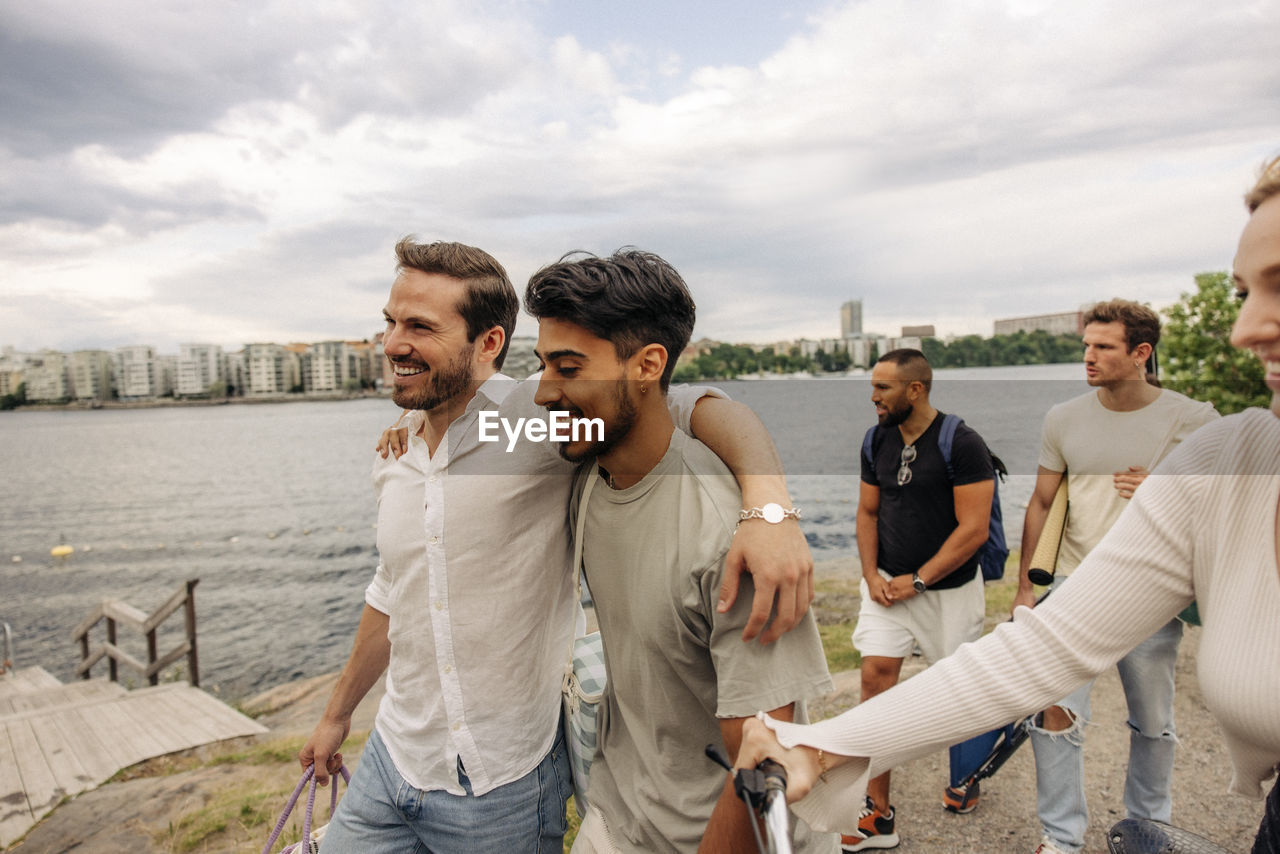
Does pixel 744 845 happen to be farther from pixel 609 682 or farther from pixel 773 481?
pixel 773 481

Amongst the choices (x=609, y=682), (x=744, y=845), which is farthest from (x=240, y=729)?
(x=744, y=845)

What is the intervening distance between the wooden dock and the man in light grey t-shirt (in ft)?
23.9

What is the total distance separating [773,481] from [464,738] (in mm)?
1348

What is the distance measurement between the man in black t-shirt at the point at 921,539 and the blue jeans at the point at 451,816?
2.73 m

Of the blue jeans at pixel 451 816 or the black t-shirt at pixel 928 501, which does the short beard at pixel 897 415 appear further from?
the blue jeans at pixel 451 816

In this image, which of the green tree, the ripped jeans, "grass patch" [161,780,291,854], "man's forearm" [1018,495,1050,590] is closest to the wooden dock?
"grass patch" [161,780,291,854]

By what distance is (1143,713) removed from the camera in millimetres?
4266

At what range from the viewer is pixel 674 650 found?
203 cm

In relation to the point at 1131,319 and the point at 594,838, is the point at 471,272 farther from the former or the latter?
the point at 1131,319

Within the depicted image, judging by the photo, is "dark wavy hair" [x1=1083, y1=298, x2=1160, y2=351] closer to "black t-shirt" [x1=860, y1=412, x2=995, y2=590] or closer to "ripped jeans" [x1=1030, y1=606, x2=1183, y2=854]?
"black t-shirt" [x1=860, y1=412, x2=995, y2=590]

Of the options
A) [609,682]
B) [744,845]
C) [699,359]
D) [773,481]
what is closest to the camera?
[744,845]

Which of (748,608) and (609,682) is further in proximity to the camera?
(609,682)

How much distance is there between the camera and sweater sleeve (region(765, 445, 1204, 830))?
1.50 m

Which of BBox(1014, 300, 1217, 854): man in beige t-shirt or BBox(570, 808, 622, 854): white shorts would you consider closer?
BBox(570, 808, 622, 854): white shorts
